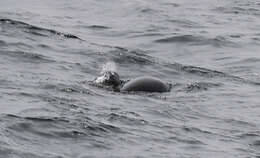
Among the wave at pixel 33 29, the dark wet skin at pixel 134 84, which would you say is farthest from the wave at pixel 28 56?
the wave at pixel 33 29

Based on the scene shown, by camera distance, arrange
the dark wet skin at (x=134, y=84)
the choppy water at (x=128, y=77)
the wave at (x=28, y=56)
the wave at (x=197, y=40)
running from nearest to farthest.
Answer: the choppy water at (x=128, y=77), the dark wet skin at (x=134, y=84), the wave at (x=28, y=56), the wave at (x=197, y=40)

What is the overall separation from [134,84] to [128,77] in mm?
1978

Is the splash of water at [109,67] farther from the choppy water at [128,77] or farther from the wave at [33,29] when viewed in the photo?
the wave at [33,29]

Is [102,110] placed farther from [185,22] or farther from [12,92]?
[185,22]

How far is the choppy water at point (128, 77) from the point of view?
12148 mm

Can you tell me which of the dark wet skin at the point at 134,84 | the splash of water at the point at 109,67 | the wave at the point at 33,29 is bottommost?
the dark wet skin at the point at 134,84

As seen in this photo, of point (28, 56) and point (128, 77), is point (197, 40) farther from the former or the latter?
point (28, 56)

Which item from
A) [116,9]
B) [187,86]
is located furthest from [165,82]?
[116,9]

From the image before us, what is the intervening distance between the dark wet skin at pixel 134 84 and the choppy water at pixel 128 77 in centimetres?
27

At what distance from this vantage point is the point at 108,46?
21000 millimetres

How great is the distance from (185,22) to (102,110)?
12932mm

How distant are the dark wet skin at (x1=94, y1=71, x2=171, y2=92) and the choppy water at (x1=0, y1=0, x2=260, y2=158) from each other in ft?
0.88

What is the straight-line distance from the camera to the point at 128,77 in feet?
59.1

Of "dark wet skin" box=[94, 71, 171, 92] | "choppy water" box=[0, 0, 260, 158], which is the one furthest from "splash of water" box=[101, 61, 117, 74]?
"dark wet skin" box=[94, 71, 171, 92]
